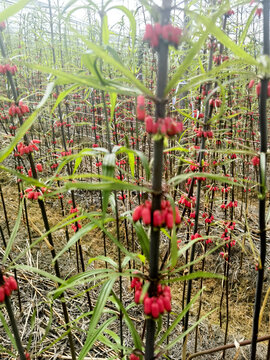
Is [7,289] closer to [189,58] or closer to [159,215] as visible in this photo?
[159,215]

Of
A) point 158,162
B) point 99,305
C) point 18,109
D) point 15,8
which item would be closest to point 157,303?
point 99,305

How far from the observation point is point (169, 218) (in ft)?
2.19

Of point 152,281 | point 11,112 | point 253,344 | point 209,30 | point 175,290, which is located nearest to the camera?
point 209,30

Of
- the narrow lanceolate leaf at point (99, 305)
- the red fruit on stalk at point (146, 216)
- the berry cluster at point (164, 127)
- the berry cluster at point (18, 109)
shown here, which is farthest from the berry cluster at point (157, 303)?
the berry cluster at point (18, 109)

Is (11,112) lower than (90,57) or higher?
lower

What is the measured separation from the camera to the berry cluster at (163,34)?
0.59m

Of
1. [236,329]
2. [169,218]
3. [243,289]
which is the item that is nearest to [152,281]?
[169,218]

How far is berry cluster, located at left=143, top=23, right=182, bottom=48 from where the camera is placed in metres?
0.59

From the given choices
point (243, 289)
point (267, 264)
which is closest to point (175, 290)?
point (243, 289)

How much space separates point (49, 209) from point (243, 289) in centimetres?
325

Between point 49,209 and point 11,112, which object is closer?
point 11,112

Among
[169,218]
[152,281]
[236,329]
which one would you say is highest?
[169,218]

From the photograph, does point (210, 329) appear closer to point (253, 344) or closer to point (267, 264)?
point (267, 264)

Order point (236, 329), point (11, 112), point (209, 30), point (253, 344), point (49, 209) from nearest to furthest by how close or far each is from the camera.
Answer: point (209, 30) < point (253, 344) < point (11, 112) < point (236, 329) < point (49, 209)
